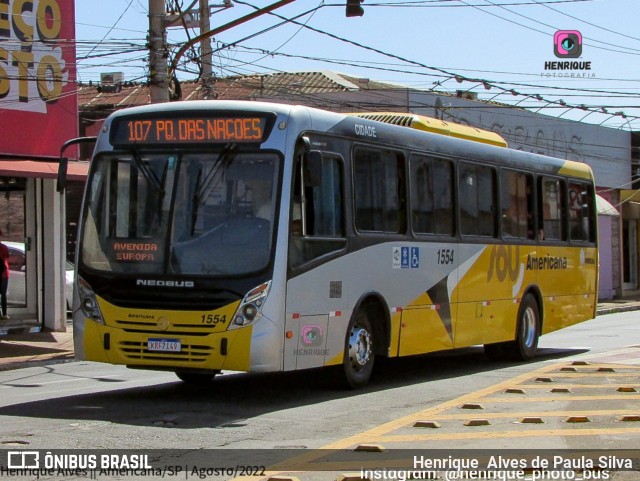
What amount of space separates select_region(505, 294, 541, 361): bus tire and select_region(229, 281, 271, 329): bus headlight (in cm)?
721

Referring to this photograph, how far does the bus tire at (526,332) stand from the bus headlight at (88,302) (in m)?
7.80

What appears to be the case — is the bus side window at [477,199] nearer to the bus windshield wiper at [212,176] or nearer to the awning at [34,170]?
the bus windshield wiper at [212,176]

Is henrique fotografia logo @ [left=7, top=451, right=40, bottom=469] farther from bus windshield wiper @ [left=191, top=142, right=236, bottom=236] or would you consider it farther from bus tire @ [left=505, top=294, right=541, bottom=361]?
bus tire @ [left=505, top=294, right=541, bottom=361]

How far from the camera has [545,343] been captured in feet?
70.8

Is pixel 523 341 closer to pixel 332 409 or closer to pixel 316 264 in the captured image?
pixel 316 264

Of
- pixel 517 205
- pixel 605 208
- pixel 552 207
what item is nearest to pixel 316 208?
pixel 517 205

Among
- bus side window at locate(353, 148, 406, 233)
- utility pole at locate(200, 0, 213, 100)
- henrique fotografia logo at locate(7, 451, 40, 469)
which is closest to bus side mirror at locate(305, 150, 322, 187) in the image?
bus side window at locate(353, 148, 406, 233)

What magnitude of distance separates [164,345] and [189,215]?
136cm

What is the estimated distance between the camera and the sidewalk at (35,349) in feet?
59.5

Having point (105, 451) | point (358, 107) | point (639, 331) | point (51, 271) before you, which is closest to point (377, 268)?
point (105, 451)

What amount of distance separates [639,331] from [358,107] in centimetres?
1350

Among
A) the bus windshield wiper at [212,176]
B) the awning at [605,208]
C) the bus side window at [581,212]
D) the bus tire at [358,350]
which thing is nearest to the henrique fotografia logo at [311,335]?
the bus tire at [358,350]

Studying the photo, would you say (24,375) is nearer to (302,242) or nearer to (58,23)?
(302,242)

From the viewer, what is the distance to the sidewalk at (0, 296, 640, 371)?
59.5ft
